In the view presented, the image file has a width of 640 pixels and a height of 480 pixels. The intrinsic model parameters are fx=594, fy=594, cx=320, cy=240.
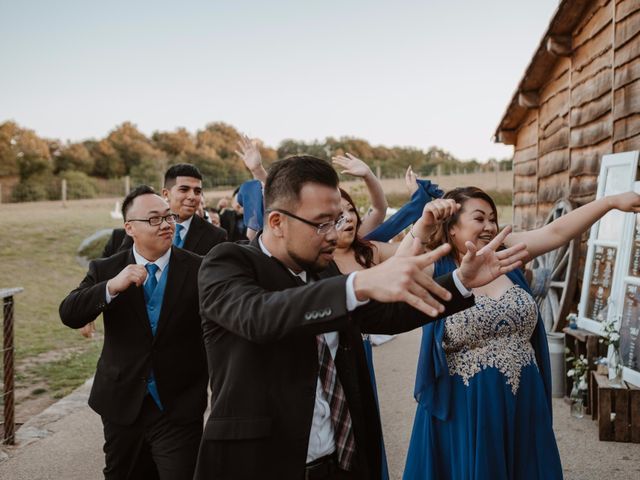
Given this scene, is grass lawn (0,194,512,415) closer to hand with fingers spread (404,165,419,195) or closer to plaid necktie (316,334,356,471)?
hand with fingers spread (404,165,419,195)

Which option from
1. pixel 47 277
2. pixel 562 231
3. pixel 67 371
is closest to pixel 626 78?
pixel 562 231

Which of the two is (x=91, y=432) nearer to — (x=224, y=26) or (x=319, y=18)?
(x=319, y=18)

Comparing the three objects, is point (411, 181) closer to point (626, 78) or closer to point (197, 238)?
point (197, 238)

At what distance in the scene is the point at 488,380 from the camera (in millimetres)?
3076

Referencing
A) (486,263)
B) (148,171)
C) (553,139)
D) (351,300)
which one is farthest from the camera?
(148,171)

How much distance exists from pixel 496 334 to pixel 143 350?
1846 mm

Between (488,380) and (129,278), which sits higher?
(129,278)

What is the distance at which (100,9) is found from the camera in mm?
29875

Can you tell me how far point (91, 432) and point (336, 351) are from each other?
4.30m

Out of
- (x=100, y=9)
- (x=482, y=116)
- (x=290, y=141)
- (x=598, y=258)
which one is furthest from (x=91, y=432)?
(x=290, y=141)

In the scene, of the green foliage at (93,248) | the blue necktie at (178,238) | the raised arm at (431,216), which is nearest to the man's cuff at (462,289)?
the raised arm at (431,216)

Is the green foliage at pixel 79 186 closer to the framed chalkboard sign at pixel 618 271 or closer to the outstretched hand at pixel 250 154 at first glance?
the outstretched hand at pixel 250 154

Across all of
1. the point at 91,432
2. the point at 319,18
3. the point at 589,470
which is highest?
the point at 319,18

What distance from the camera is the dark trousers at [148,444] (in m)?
2.96
